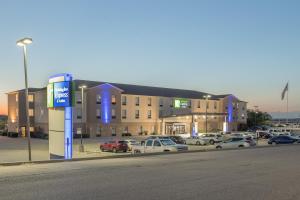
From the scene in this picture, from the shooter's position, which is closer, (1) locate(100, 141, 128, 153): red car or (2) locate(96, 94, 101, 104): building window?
(1) locate(100, 141, 128, 153): red car

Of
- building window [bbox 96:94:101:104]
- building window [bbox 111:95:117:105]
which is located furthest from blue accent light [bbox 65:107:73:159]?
building window [bbox 111:95:117:105]

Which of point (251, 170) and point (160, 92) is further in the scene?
point (160, 92)

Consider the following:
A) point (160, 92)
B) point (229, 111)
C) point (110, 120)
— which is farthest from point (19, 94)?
point (229, 111)

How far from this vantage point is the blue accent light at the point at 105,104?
75.9m

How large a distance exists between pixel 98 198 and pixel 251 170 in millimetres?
9003

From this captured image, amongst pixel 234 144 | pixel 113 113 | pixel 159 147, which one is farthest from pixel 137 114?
pixel 159 147

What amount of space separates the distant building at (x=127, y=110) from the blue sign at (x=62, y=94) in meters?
44.1

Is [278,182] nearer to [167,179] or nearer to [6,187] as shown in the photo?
[167,179]

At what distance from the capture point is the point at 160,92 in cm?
9112

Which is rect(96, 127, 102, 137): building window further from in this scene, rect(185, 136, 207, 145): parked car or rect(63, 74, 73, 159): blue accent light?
rect(63, 74, 73, 159): blue accent light

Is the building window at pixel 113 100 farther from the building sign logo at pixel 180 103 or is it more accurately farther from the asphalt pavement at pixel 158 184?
the asphalt pavement at pixel 158 184

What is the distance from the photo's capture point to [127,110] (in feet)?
265

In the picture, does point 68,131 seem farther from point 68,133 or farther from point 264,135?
point 264,135

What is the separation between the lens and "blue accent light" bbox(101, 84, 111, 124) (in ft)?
249
